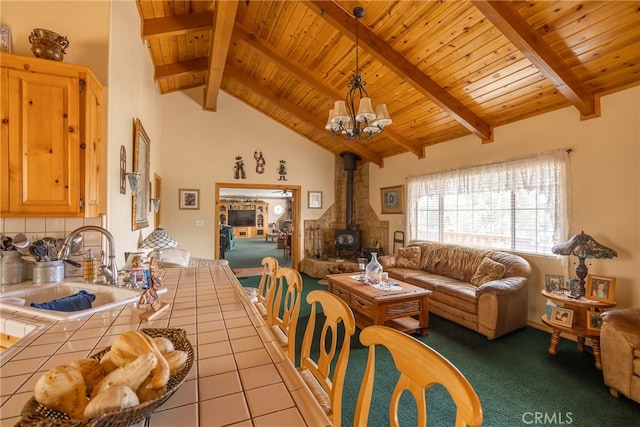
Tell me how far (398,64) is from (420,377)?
3257 mm

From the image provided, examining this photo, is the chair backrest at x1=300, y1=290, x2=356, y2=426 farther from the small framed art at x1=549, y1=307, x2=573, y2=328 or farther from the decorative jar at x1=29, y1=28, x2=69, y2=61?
the small framed art at x1=549, y1=307, x2=573, y2=328

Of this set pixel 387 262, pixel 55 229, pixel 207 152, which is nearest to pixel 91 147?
pixel 55 229

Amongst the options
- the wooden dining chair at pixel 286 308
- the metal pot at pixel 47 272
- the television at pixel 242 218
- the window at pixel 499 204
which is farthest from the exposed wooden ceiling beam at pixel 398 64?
the television at pixel 242 218

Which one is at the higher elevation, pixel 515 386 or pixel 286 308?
pixel 286 308

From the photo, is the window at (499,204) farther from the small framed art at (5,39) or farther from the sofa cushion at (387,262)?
the small framed art at (5,39)

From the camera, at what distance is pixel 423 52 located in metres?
2.94

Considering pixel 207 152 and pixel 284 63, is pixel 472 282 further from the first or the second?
pixel 207 152

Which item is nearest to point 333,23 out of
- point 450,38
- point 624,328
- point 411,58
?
point 411,58

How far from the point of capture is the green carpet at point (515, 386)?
1762 mm

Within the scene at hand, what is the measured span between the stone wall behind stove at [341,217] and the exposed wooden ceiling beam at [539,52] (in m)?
3.73

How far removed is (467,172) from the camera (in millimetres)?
3936

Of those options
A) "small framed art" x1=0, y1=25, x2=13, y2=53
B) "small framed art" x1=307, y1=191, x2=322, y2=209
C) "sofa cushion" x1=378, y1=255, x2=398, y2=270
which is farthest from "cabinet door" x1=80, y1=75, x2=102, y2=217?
"small framed art" x1=307, y1=191, x2=322, y2=209

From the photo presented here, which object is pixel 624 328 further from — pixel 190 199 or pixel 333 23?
pixel 190 199

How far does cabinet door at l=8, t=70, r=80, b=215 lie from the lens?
59.2 inches
